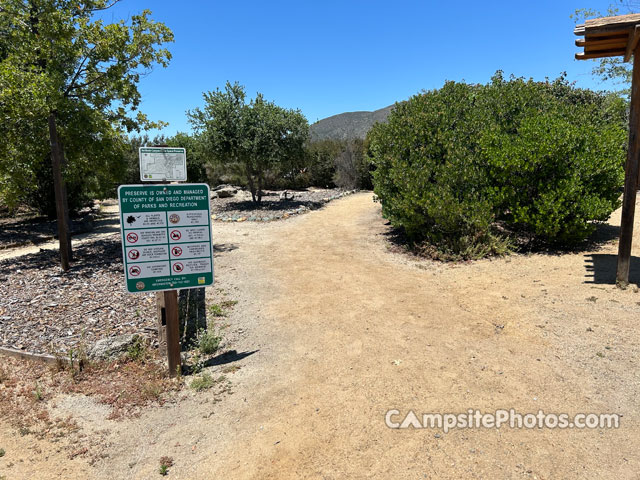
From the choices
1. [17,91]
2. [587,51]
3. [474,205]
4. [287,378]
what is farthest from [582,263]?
[17,91]

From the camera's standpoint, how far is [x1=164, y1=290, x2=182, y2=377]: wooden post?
13.9 ft

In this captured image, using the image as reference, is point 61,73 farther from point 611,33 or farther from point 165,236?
point 611,33

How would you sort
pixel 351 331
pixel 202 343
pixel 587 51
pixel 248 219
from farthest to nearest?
pixel 248 219 < pixel 587 51 < pixel 351 331 < pixel 202 343

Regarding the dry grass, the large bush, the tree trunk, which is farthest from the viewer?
the large bush

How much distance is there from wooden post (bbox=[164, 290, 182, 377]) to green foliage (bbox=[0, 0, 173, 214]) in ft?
16.7

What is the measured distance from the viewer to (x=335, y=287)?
7.16 m

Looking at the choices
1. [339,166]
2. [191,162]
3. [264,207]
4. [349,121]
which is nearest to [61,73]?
[264,207]

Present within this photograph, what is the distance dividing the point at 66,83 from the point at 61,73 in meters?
0.46

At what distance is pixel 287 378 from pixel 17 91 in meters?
6.71

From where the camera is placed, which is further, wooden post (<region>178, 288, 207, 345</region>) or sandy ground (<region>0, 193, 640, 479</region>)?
wooden post (<region>178, 288, 207, 345</region>)

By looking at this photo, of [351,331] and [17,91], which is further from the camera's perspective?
[17,91]

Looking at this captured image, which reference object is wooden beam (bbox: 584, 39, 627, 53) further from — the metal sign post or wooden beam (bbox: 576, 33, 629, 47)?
the metal sign post

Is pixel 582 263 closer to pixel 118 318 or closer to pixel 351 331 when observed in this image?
pixel 351 331

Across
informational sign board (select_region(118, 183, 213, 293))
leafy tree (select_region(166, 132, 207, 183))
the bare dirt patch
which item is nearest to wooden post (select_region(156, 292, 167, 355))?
informational sign board (select_region(118, 183, 213, 293))
